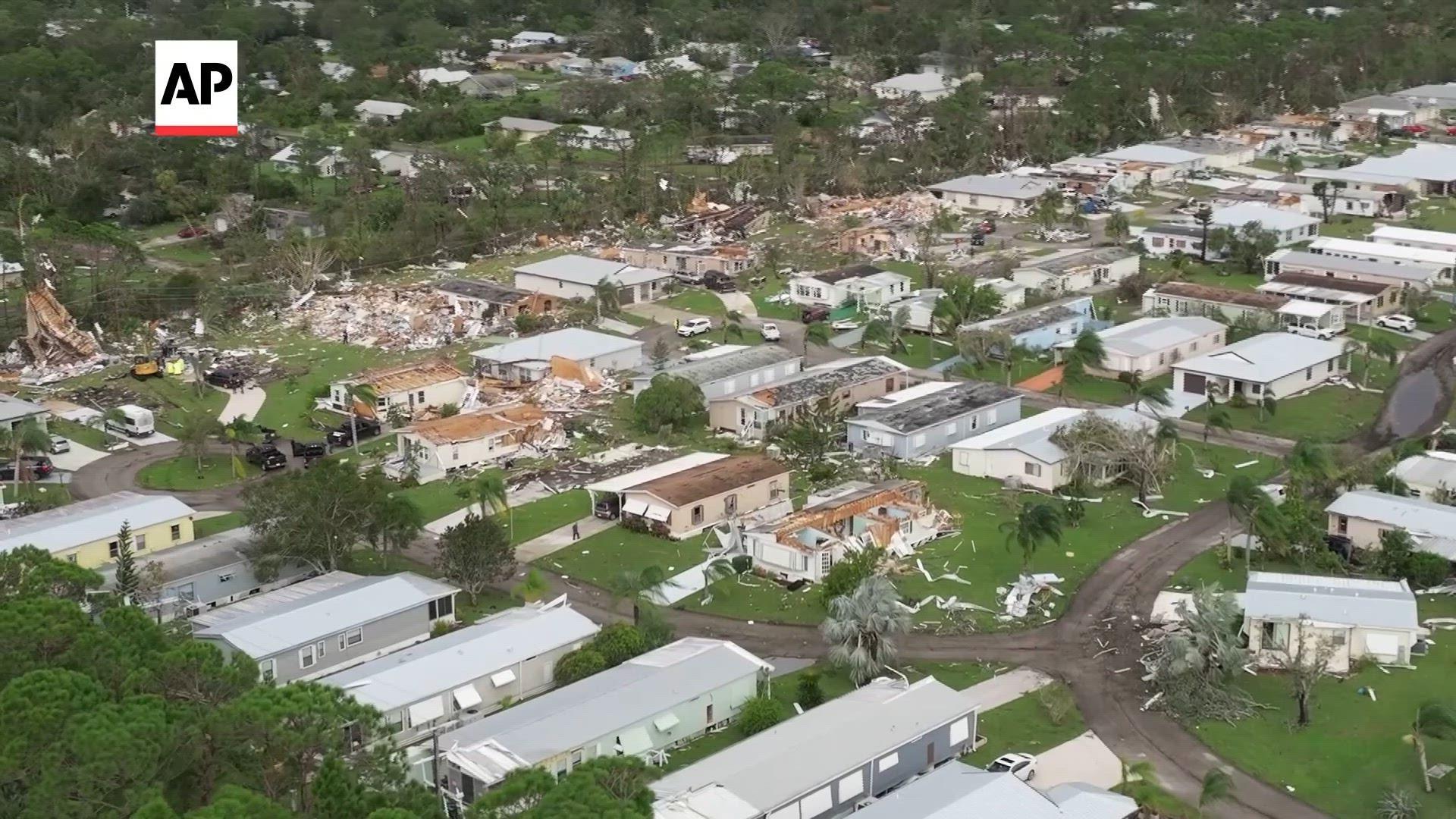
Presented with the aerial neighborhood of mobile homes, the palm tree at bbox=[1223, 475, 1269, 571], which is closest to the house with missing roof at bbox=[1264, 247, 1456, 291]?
the aerial neighborhood of mobile homes

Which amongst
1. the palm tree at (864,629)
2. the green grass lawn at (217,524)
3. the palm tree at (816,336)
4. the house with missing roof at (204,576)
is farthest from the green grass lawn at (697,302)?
the palm tree at (864,629)

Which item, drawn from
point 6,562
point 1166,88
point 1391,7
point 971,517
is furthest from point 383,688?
point 1391,7

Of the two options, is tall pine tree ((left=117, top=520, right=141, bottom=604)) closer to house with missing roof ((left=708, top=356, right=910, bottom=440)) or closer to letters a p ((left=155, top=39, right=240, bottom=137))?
house with missing roof ((left=708, top=356, right=910, bottom=440))

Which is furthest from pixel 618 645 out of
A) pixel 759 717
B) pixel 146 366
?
pixel 146 366

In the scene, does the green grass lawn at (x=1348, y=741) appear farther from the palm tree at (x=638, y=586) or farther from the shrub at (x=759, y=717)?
the palm tree at (x=638, y=586)

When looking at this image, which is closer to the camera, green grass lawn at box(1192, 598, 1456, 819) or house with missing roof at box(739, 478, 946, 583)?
green grass lawn at box(1192, 598, 1456, 819)

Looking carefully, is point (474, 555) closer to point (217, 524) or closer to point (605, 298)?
point (217, 524)
